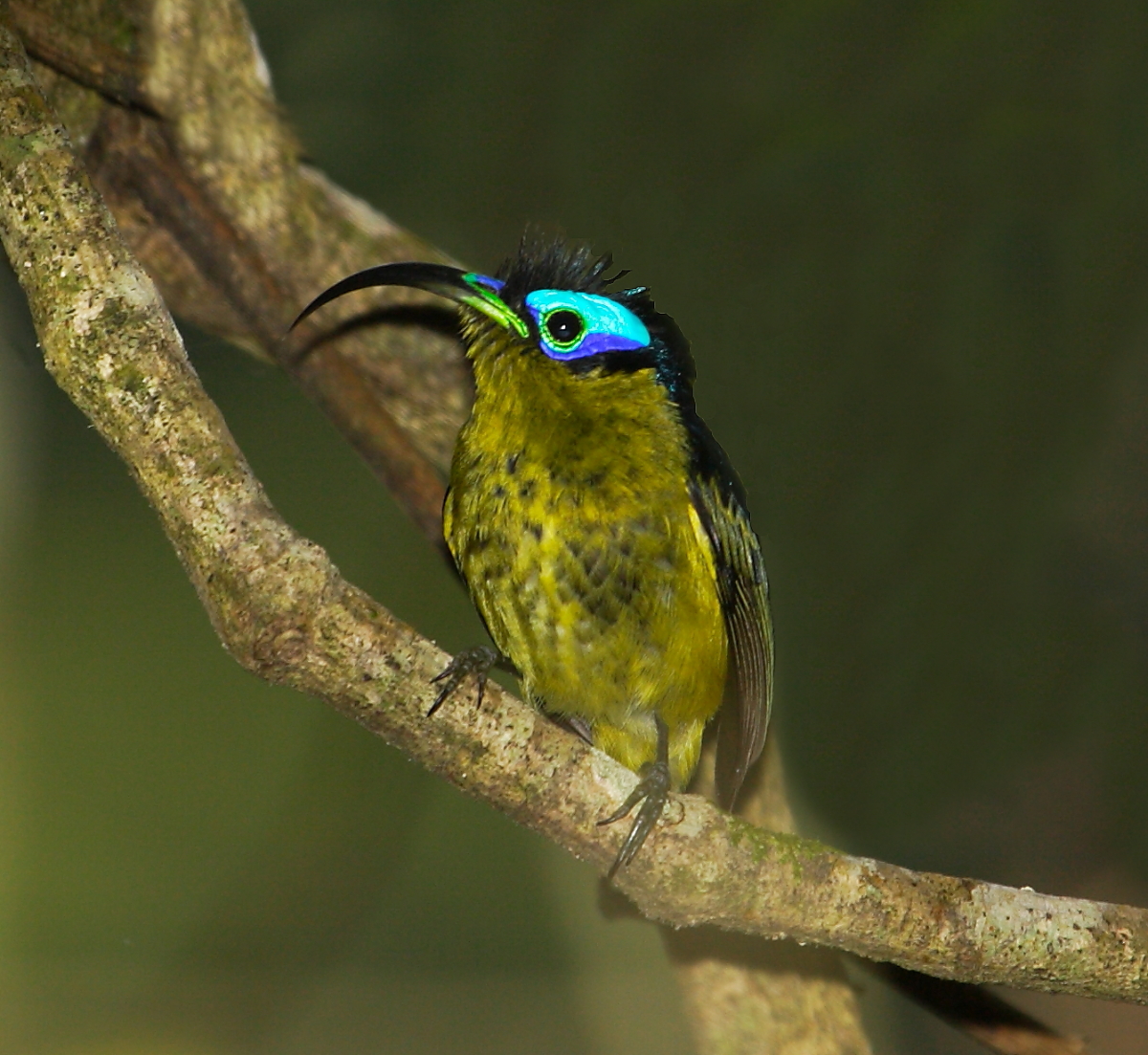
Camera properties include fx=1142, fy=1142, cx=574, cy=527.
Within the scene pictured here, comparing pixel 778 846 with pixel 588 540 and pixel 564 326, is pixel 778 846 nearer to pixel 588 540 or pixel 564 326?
pixel 588 540

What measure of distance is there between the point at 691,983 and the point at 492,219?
8.14 ft

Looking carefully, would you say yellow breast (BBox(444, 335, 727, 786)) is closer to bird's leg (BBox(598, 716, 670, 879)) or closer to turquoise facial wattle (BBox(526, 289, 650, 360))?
turquoise facial wattle (BBox(526, 289, 650, 360))

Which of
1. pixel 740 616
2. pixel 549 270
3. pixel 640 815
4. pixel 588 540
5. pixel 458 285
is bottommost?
pixel 640 815

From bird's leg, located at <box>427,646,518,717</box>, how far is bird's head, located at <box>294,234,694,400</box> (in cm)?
62

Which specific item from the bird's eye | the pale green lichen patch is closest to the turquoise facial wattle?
the bird's eye

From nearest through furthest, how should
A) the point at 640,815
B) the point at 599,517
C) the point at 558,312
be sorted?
the point at 640,815 → the point at 599,517 → the point at 558,312

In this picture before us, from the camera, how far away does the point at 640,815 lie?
6.64 feet

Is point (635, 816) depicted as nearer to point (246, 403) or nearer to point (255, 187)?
point (255, 187)

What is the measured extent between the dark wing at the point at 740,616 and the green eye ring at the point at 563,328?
0.40m

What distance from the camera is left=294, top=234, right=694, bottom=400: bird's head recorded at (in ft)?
7.97

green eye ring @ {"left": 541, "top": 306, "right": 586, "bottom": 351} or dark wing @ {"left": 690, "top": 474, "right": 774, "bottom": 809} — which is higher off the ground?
green eye ring @ {"left": 541, "top": 306, "right": 586, "bottom": 351}

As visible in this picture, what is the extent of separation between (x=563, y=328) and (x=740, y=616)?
0.74m

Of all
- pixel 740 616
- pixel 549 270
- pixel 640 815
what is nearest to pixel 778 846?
pixel 640 815

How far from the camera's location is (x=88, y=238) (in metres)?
1.79
